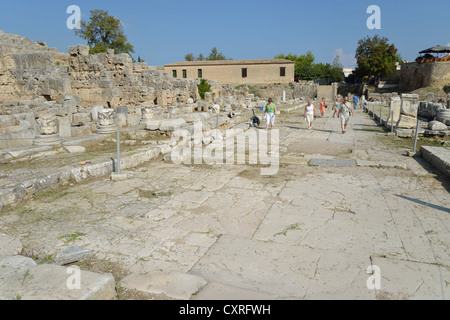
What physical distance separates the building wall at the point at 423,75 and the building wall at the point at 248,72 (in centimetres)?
1674

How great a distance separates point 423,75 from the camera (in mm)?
43500

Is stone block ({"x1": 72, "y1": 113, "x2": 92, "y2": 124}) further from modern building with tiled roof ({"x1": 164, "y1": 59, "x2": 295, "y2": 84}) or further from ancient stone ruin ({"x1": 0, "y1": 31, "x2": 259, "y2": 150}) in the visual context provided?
modern building with tiled roof ({"x1": 164, "y1": 59, "x2": 295, "y2": 84})

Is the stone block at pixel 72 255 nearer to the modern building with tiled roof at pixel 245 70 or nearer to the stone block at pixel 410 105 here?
the stone block at pixel 410 105

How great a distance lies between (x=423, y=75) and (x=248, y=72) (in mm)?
23837

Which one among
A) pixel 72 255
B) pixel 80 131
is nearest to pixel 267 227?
pixel 72 255

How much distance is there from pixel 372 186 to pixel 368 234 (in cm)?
223

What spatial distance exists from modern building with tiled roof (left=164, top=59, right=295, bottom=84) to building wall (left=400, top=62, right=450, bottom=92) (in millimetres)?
16724

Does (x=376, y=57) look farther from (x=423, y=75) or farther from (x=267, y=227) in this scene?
(x=267, y=227)

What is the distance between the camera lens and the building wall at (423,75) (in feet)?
136

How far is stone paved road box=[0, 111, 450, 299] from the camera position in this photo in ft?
10.3

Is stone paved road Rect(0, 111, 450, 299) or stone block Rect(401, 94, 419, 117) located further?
stone block Rect(401, 94, 419, 117)

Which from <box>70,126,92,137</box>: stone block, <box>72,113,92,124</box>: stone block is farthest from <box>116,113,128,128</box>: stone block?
<box>70,126,92,137</box>: stone block

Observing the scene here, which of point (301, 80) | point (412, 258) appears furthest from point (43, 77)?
point (301, 80)

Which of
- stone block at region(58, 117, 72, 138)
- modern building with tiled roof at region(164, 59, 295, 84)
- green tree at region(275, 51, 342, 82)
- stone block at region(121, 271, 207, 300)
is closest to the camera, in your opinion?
stone block at region(121, 271, 207, 300)
